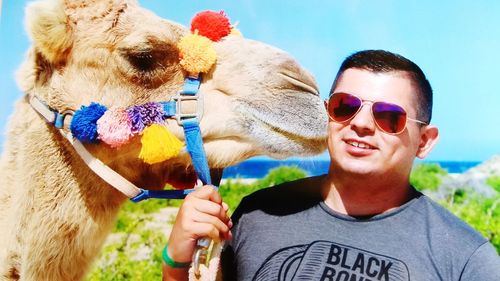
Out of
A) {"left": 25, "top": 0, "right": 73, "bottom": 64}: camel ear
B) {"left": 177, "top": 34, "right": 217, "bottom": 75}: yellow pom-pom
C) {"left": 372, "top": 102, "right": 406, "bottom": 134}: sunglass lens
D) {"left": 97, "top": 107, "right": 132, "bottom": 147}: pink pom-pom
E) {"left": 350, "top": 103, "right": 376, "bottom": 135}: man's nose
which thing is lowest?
{"left": 97, "top": 107, "right": 132, "bottom": 147}: pink pom-pom

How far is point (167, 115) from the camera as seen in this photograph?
2.39 m

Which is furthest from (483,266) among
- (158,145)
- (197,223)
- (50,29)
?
(50,29)

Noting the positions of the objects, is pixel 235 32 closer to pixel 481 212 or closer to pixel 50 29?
pixel 50 29

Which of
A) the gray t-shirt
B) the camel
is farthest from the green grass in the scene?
the gray t-shirt

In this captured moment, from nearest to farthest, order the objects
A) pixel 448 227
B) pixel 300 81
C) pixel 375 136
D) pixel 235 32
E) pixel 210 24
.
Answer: pixel 448 227 → pixel 375 136 → pixel 300 81 → pixel 210 24 → pixel 235 32

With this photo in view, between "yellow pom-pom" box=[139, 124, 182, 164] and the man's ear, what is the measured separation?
945 mm

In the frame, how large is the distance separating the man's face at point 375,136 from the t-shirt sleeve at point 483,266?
15.6 inches

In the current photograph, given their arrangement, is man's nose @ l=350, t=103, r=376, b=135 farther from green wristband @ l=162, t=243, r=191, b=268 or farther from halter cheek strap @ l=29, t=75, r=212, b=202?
green wristband @ l=162, t=243, r=191, b=268

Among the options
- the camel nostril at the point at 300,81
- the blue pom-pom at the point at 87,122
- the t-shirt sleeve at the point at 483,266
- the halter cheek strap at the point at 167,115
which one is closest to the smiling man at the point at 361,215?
the t-shirt sleeve at the point at 483,266

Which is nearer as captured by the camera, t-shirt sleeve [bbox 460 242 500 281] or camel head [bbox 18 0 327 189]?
t-shirt sleeve [bbox 460 242 500 281]

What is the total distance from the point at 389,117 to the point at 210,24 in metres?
0.96

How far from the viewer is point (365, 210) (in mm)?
2064

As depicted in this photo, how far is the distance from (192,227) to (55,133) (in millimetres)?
1052

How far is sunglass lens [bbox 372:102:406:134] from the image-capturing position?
199cm
